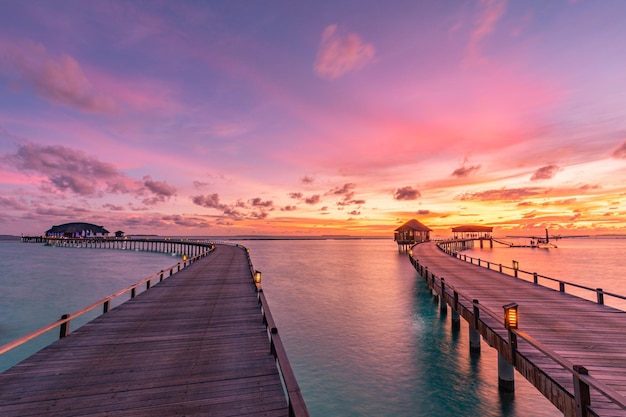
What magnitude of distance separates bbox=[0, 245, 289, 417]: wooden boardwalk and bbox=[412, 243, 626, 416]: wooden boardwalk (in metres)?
7.07

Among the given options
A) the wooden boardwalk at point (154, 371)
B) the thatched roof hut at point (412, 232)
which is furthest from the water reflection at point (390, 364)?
the thatched roof hut at point (412, 232)

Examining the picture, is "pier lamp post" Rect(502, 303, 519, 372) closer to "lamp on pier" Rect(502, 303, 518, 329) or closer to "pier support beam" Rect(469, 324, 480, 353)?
"lamp on pier" Rect(502, 303, 518, 329)

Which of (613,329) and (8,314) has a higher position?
(613,329)

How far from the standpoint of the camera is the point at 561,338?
11.2m

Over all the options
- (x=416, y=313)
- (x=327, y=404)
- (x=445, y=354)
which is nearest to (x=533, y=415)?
(x=445, y=354)

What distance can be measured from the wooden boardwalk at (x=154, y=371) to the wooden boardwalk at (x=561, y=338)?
23.2 ft

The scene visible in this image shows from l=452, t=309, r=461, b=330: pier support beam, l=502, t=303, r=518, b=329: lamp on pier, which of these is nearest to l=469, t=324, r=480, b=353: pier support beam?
l=452, t=309, r=461, b=330: pier support beam

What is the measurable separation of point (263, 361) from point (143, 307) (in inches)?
372

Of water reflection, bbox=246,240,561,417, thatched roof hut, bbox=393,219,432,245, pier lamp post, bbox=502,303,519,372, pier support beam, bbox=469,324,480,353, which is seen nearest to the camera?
pier lamp post, bbox=502,303,519,372

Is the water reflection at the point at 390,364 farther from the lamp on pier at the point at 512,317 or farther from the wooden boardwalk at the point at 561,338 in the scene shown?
the lamp on pier at the point at 512,317

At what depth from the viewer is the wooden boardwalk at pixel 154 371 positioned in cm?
623

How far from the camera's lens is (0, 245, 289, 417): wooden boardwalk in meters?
6.23

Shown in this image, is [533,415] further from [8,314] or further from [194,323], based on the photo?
[8,314]

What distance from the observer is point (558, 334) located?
11.6 metres
